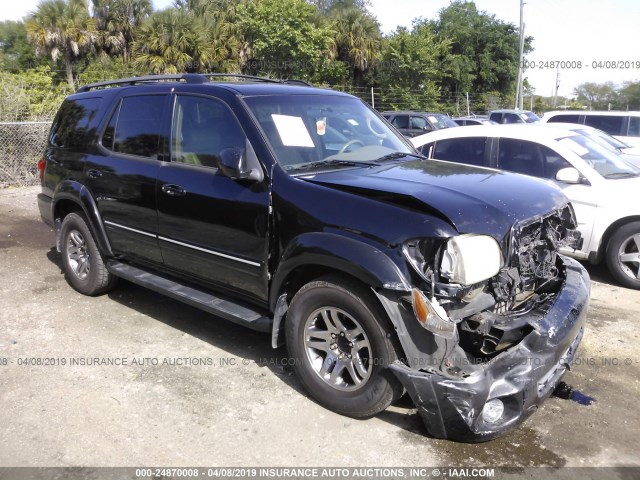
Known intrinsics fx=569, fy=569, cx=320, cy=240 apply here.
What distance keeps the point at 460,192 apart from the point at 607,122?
1274cm

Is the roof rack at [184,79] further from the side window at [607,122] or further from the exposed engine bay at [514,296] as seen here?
the side window at [607,122]

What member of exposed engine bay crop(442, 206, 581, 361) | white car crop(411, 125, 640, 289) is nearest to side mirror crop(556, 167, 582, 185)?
white car crop(411, 125, 640, 289)

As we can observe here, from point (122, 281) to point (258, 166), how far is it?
2990 millimetres

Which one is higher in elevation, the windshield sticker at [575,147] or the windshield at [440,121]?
the windshield sticker at [575,147]

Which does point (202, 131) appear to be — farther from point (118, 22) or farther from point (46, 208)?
point (118, 22)

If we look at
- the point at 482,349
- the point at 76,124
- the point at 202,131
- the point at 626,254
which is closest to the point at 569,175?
the point at 626,254

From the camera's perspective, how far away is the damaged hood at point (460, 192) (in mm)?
3168

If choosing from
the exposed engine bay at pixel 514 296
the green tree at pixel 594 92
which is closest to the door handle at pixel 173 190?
the exposed engine bay at pixel 514 296

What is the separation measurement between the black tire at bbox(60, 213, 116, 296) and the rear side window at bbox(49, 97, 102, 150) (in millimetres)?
741

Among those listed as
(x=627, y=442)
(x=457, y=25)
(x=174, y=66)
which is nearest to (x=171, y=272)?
A: (x=627, y=442)

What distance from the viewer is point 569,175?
20.1ft

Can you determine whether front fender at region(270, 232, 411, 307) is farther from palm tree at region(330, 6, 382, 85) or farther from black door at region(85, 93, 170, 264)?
palm tree at region(330, 6, 382, 85)

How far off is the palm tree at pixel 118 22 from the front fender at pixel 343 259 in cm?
2956

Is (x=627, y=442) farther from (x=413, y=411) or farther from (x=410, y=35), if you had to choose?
(x=410, y=35)
